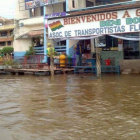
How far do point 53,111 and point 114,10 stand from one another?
31.6 feet

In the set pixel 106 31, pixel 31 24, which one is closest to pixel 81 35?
pixel 106 31

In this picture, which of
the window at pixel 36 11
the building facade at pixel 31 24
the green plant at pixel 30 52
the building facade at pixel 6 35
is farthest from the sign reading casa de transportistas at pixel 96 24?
the building facade at pixel 6 35

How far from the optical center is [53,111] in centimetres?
748

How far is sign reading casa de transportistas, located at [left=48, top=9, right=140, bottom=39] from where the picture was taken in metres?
15.3

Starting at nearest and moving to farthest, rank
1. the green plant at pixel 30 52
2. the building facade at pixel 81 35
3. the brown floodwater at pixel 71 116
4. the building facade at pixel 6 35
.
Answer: the brown floodwater at pixel 71 116, the building facade at pixel 81 35, the green plant at pixel 30 52, the building facade at pixel 6 35

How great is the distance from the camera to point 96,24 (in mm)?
16438

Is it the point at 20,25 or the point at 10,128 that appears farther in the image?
the point at 20,25

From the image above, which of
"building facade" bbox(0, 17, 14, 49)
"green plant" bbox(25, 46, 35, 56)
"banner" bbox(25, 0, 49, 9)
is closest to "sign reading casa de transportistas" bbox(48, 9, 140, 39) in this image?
"banner" bbox(25, 0, 49, 9)

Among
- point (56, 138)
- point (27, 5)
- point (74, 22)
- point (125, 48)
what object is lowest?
point (56, 138)

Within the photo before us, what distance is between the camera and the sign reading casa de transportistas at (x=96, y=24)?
15.3 meters

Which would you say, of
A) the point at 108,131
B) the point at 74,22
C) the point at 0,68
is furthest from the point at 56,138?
the point at 0,68

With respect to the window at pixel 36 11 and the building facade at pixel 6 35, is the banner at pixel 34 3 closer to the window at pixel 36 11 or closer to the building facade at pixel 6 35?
the window at pixel 36 11

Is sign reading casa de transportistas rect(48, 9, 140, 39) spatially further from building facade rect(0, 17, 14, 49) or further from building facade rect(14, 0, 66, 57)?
building facade rect(0, 17, 14, 49)

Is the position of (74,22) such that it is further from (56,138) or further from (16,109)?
(56,138)
